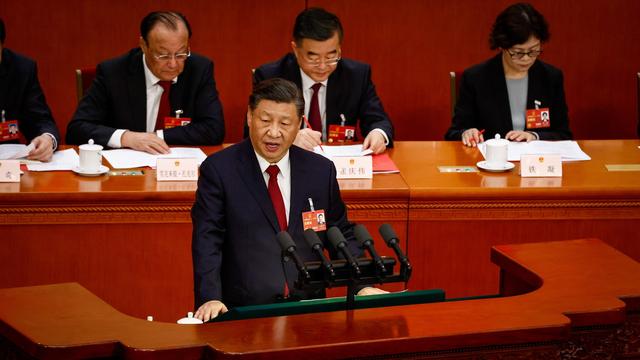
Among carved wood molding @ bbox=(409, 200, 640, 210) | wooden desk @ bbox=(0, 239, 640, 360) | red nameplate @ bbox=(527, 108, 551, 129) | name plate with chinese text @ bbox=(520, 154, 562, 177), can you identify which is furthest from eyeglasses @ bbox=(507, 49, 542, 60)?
wooden desk @ bbox=(0, 239, 640, 360)

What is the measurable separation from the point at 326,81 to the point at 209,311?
223cm

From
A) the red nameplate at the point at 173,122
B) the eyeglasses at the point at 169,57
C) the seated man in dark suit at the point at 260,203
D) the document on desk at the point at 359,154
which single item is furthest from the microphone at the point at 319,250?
the red nameplate at the point at 173,122

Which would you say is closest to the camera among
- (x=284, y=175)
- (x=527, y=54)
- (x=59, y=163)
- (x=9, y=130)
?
(x=284, y=175)

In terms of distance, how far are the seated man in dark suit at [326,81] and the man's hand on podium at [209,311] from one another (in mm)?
1681

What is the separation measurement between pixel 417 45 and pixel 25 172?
292 centimetres

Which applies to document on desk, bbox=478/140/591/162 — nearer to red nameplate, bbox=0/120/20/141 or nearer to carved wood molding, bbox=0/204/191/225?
carved wood molding, bbox=0/204/191/225

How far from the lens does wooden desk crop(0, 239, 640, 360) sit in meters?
2.44

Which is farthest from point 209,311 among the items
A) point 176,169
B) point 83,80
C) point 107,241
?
point 83,80

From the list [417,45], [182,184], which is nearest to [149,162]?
[182,184]

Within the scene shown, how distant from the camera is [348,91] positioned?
16.8 feet

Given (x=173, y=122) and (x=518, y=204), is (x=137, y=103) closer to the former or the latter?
(x=173, y=122)

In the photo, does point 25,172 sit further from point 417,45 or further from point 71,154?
point 417,45

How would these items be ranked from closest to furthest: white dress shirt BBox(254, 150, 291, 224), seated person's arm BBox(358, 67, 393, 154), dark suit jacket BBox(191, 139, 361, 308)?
1. dark suit jacket BBox(191, 139, 361, 308)
2. white dress shirt BBox(254, 150, 291, 224)
3. seated person's arm BBox(358, 67, 393, 154)

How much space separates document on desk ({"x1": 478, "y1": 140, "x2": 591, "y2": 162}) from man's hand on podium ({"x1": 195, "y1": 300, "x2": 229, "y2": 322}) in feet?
6.52
